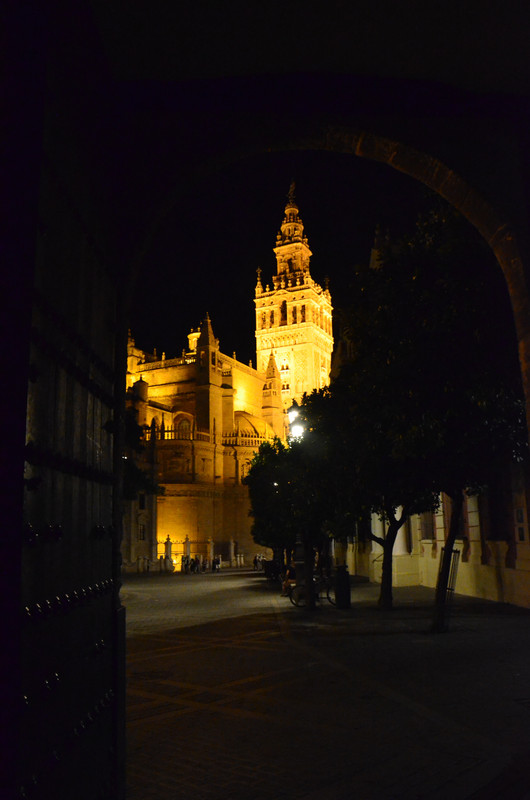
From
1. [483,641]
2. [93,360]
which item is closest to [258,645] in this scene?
[483,641]

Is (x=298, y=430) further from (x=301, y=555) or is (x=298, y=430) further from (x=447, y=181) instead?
(x=447, y=181)

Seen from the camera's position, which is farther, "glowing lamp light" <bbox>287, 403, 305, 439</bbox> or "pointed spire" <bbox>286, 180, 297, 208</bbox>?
"pointed spire" <bbox>286, 180, 297, 208</bbox>

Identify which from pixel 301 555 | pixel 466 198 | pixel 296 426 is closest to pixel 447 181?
pixel 466 198

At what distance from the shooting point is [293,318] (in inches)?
4557

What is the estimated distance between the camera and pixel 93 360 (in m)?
3.95

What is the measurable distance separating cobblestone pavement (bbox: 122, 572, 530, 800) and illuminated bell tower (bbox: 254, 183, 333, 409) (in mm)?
98093

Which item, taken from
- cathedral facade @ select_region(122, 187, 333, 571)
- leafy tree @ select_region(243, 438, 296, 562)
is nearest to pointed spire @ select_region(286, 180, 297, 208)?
cathedral facade @ select_region(122, 187, 333, 571)

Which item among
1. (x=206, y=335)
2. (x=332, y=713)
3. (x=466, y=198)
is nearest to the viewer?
(x=466, y=198)

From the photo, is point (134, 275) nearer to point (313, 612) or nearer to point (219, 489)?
point (313, 612)

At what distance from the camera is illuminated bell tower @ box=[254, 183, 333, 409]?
371 feet

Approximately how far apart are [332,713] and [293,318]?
11038 centimetres

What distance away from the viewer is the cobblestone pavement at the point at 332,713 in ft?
16.0

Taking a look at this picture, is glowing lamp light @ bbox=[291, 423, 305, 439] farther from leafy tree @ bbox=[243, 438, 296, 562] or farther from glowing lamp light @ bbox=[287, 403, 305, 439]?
leafy tree @ bbox=[243, 438, 296, 562]

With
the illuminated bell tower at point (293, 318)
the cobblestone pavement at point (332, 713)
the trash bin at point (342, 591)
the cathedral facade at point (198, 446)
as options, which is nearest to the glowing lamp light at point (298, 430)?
the trash bin at point (342, 591)
